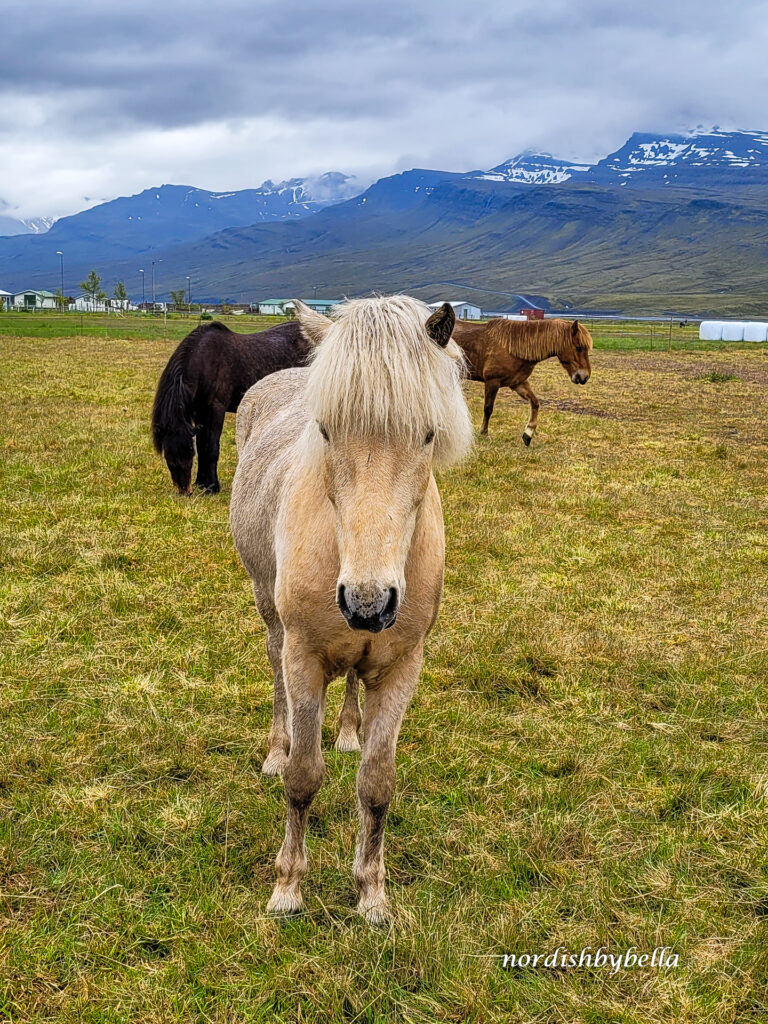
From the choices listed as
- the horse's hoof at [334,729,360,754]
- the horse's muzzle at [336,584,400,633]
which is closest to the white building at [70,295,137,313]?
the horse's hoof at [334,729,360,754]

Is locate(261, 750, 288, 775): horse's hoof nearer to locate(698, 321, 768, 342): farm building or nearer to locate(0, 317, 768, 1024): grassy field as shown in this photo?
locate(0, 317, 768, 1024): grassy field

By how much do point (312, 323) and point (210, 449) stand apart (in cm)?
852

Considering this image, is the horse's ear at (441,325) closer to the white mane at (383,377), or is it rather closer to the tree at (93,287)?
the white mane at (383,377)

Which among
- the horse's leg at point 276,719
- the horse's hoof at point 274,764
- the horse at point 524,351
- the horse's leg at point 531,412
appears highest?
the horse at point 524,351

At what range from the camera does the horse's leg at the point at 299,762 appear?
338 cm

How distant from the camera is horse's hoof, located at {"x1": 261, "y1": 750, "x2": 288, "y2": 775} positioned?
4590mm

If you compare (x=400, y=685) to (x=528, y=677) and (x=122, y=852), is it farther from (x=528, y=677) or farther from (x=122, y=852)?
(x=528, y=677)

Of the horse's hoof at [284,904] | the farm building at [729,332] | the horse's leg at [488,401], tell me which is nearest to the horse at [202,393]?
the horse's leg at [488,401]

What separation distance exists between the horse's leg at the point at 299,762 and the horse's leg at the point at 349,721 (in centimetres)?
127

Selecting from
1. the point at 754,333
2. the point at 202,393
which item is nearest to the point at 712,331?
the point at 754,333

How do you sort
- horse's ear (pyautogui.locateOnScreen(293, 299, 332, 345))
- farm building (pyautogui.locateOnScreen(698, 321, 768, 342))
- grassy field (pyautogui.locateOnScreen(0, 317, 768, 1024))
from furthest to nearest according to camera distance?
farm building (pyautogui.locateOnScreen(698, 321, 768, 342)) → horse's ear (pyautogui.locateOnScreen(293, 299, 332, 345)) → grassy field (pyautogui.locateOnScreen(0, 317, 768, 1024))

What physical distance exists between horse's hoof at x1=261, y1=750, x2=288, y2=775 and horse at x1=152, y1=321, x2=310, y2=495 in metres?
6.98

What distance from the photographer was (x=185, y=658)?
5961 mm

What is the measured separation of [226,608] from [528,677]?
2.95m
